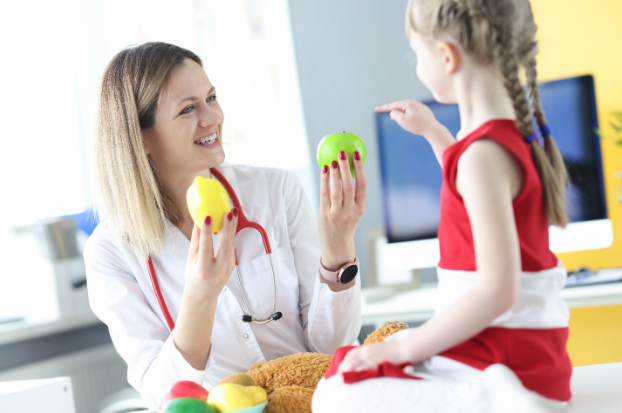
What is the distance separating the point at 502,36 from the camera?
754mm

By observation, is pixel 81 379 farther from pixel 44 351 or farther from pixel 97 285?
pixel 97 285

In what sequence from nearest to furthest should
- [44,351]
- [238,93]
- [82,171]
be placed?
[44,351] < [82,171] < [238,93]

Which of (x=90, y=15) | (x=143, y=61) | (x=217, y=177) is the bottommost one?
(x=217, y=177)

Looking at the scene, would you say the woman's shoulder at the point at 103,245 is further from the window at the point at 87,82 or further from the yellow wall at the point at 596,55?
the yellow wall at the point at 596,55

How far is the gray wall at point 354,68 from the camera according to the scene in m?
2.92

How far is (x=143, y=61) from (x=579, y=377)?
1.10 meters

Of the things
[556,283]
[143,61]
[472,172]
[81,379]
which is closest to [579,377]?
[556,283]

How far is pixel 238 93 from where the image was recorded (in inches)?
134

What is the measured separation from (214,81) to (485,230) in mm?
2897

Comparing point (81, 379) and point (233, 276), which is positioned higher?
point (233, 276)

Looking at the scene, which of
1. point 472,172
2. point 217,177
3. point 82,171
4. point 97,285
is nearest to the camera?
point 472,172

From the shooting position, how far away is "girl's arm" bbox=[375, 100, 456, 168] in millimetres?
941

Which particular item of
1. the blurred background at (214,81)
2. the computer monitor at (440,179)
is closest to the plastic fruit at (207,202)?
the computer monitor at (440,179)

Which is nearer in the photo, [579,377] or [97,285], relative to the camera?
[579,377]
